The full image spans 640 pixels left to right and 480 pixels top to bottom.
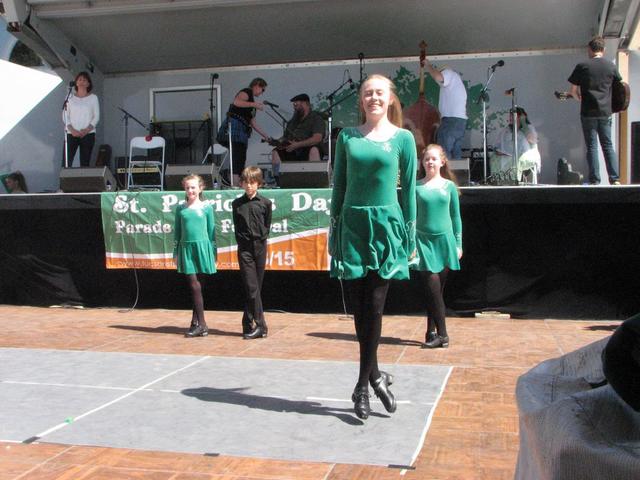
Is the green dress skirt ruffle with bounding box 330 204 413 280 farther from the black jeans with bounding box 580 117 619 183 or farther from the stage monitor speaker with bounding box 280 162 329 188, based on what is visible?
the black jeans with bounding box 580 117 619 183

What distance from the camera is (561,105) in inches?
518

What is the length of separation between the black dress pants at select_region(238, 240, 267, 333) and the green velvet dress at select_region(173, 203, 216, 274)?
318 mm

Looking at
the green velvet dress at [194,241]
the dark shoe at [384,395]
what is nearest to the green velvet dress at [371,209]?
the dark shoe at [384,395]

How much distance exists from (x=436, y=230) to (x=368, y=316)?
2613mm

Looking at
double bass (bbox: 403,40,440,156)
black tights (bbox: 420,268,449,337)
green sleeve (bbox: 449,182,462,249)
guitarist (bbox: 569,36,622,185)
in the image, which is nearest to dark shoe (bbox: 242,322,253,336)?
black tights (bbox: 420,268,449,337)

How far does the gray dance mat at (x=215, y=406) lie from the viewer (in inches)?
160

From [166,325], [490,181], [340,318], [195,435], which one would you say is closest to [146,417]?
[195,435]

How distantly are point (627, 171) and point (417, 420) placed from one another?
32.0 ft

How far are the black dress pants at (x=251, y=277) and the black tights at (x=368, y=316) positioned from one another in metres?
3.32

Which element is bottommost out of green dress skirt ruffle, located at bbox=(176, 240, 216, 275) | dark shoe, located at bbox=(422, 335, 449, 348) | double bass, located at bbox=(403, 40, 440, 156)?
dark shoe, located at bbox=(422, 335, 449, 348)

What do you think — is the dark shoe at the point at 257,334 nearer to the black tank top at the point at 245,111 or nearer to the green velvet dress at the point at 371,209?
the green velvet dress at the point at 371,209

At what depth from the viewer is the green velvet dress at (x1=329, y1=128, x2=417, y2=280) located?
14.5 ft

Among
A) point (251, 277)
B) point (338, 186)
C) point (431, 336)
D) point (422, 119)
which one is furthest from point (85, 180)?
point (338, 186)

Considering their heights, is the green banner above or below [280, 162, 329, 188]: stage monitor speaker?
below
